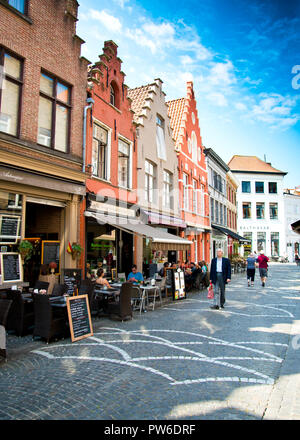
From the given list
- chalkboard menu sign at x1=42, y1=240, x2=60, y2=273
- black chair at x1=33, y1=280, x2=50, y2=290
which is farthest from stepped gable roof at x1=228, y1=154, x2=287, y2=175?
black chair at x1=33, y1=280, x2=50, y2=290

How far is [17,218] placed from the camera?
27.8 feet

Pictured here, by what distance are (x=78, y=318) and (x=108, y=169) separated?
7432 millimetres

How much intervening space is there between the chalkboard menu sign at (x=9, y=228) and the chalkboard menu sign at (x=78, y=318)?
321cm

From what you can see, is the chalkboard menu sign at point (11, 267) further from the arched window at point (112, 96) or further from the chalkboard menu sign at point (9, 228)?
the arched window at point (112, 96)

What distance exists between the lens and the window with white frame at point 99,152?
1183 centimetres

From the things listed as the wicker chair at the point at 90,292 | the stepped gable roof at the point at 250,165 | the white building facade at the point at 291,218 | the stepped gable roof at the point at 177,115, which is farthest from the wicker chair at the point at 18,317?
the white building facade at the point at 291,218

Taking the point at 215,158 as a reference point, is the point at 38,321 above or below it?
below

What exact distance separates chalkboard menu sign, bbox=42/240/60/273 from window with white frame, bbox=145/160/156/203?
Answer: 21.5ft

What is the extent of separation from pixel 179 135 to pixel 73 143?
11.0 metres

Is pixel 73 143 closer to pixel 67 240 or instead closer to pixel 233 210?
pixel 67 240

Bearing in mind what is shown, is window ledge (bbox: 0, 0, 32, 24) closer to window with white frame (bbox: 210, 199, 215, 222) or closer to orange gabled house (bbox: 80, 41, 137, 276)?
orange gabled house (bbox: 80, 41, 137, 276)

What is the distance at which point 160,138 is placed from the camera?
678 inches

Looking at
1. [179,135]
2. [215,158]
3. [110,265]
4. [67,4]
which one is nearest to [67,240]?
[110,265]

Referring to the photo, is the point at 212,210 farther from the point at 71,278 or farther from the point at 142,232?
the point at 71,278
